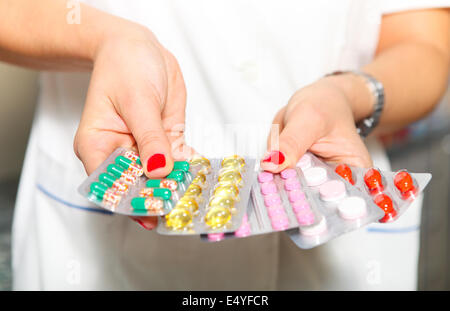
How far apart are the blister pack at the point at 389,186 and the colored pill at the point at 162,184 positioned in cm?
14

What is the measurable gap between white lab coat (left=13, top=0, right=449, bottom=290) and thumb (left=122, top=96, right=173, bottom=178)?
0.51ft

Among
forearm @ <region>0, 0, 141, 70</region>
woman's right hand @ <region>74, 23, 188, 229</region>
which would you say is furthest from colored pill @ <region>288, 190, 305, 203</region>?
forearm @ <region>0, 0, 141, 70</region>

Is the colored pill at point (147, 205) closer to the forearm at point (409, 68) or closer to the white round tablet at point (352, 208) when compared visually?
the white round tablet at point (352, 208)

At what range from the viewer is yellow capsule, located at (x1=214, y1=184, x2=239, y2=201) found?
39 cm

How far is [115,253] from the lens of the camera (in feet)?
1.86

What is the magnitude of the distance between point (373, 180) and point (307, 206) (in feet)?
0.21

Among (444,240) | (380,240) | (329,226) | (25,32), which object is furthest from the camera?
(444,240)

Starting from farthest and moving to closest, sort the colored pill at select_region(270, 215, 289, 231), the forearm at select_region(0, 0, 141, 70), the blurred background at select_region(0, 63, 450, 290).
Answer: the blurred background at select_region(0, 63, 450, 290) < the forearm at select_region(0, 0, 141, 70) < the colored pill at select_region(270, 215, 289, 231)

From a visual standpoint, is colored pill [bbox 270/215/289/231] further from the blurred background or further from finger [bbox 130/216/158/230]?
the blurred background

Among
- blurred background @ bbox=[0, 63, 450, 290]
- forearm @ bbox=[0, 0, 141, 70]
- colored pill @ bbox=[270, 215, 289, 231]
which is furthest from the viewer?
blurred background @ bbox=[0, 63, 450, 290]

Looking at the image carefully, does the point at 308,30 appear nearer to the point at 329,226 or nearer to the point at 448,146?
the point at 329,226

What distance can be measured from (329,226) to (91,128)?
0.21 metres

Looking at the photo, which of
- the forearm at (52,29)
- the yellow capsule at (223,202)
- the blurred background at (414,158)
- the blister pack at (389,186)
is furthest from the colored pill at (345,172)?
the blurred background at (414,158)
